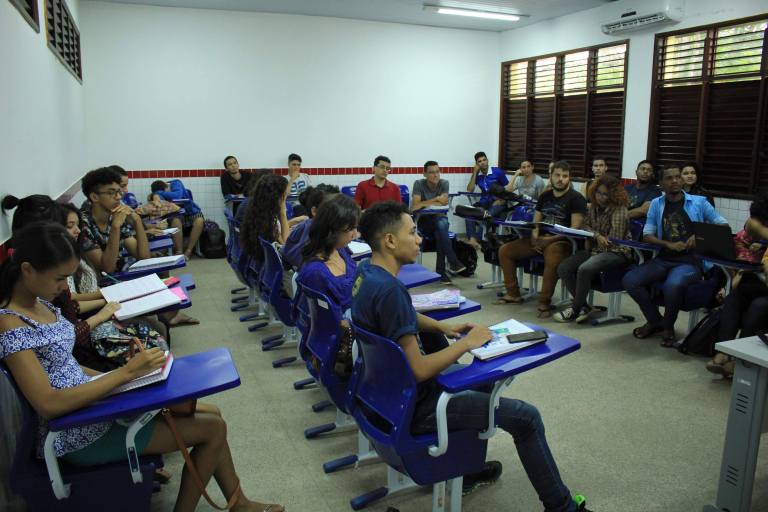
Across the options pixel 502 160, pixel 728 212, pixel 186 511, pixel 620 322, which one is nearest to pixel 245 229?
pixel 186 511

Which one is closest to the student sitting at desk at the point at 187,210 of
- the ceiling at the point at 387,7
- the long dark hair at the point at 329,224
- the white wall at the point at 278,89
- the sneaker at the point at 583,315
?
the white wall at the point at 278,89

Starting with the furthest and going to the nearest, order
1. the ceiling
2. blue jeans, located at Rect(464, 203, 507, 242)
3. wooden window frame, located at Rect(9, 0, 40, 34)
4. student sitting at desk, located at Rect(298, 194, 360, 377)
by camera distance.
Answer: blue jeans, located at Rect(464, 203, 507, 242)
the ceiling
wooden window frame, located at Rect(9, 0, 40, 34)
student sitting at desk, located at Rect(298, 194, 360, 377)

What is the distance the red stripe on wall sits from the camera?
8148 mm

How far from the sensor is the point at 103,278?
3.45 metres

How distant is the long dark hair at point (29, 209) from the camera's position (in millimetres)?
2615

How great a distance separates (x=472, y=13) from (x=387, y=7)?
1.16 m

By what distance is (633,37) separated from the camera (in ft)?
23.6

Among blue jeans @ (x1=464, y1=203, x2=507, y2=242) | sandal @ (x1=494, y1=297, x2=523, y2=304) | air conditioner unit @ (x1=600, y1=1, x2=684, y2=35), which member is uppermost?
air conditioner unit @ (x1=600, y1=1, x2=684, y2=35)

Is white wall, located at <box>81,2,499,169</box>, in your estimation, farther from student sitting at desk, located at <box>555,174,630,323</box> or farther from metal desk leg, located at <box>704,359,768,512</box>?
metal desk leg, located at <box>704,359,768,512</box>

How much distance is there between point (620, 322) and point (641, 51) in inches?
149

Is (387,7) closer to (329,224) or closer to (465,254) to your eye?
(465,254)

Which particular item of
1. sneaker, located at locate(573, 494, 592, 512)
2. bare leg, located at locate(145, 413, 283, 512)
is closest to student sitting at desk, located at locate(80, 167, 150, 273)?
bare leg, located at locate(145, 413, 283, 512)

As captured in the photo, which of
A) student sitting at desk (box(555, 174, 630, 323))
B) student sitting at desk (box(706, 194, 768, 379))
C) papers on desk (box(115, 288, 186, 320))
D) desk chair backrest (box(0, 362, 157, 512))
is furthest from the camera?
student sitting at desk (box(555, 174, 630, 323))

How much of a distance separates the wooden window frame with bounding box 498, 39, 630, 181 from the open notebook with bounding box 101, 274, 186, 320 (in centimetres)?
628
